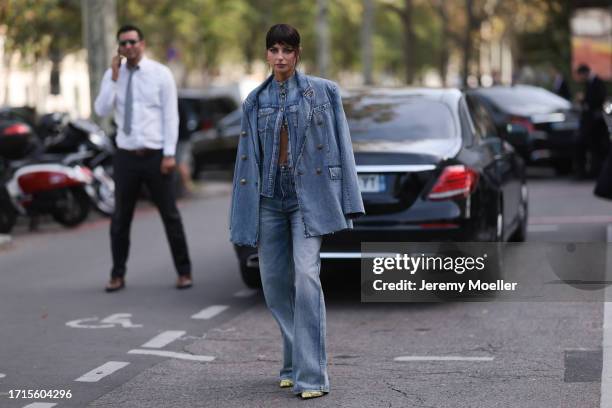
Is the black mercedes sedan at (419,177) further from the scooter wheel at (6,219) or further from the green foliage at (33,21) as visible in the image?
the green foliage at (33,21)

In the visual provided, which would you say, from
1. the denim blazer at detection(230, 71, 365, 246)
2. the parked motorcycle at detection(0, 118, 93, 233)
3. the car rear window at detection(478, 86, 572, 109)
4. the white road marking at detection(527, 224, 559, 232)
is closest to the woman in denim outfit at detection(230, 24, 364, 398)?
the denim blazer at detection(230, 71, 365, 246)

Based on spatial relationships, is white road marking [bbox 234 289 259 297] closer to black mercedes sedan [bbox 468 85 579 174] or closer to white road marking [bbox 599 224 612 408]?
white road marking [bbox 599 224 612 408]

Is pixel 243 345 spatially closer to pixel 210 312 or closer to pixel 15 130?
pixel 210 312

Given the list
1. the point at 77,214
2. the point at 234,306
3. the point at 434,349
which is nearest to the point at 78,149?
the point at 77,214

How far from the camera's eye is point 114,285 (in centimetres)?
1017

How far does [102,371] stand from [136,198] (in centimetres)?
324

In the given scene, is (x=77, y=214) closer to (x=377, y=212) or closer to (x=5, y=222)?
(x=5, y=222)

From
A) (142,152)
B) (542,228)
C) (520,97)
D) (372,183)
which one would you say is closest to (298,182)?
(372,183)

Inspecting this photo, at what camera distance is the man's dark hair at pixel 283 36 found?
19.7ft

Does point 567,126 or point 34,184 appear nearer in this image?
point 34,184

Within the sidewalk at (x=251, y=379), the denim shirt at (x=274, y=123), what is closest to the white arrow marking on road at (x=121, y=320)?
the sidewalk at (x=251, y=379)

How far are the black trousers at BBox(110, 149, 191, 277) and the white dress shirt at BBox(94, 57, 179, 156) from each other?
105 mm

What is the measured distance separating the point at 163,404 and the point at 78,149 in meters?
10.4

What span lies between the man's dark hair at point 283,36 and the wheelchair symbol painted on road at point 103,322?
10.2 ft
